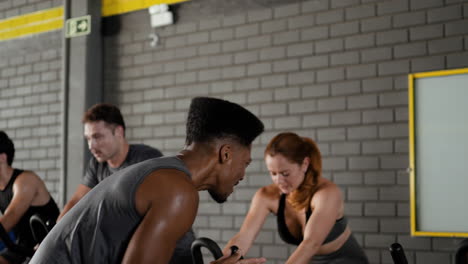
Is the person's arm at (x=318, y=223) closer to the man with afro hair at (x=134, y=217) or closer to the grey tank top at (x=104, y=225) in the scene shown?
the man with afro hair at (x=134, y=217)

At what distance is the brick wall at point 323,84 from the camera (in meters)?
4.18

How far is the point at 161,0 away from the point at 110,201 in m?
4.18

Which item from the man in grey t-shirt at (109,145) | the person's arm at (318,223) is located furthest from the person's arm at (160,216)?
the man in grey t-shirt at (109,145)

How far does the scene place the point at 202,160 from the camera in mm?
1656

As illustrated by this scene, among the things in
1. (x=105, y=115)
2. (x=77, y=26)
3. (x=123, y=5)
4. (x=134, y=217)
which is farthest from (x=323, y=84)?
(x=134, y=217)

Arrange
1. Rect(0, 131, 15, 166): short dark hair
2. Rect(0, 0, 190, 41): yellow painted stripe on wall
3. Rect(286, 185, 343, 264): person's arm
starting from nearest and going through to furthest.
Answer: Rect(286, 185, 343, 264): person's arm < Rect(0, 131, 15, 166): short dark hair < Rect(0, 0, 190, 41): yellow painted stripe on wall

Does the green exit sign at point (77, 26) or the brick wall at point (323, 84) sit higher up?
the green exit sign at point (77, 26)

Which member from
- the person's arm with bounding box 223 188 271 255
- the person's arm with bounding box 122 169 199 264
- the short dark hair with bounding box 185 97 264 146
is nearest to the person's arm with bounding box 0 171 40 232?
the person's arm with bounding box 223 188 271 255

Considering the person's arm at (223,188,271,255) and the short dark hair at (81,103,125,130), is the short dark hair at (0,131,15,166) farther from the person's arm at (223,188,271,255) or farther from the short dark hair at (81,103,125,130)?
the person's arm at (223,188,271,255)

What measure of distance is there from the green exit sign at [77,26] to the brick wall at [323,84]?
1.69 feet

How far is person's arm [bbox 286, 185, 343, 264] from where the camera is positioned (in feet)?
9.99

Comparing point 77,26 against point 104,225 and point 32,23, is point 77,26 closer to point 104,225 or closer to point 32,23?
point 32,23

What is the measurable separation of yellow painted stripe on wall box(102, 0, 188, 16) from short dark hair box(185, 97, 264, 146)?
3843mm

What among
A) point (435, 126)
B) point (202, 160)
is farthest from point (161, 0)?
point (202, 160)
